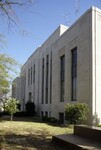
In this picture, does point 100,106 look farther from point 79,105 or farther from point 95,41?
point 95,41

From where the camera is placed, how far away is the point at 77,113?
24.3m

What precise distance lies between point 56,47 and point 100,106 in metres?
13.8

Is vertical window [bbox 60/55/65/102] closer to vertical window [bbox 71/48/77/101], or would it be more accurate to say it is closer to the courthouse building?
the courthouse building

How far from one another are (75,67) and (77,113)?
643cm

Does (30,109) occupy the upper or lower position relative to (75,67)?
lower

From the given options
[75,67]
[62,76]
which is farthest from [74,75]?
[62,76]

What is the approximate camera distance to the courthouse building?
24.6m

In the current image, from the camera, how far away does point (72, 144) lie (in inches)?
463

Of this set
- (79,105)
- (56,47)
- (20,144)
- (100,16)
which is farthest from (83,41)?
(20,144)

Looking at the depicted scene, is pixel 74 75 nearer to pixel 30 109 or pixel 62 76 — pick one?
pixel 62 76

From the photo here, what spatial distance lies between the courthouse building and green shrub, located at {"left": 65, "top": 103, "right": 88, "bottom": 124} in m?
0.64

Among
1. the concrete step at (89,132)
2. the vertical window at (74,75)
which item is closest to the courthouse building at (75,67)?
the vertical window at (74,75)

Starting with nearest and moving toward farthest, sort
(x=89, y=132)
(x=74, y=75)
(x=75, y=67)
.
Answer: (x=89, y=132)
(x=75, y=67)
(x=74, y=75)

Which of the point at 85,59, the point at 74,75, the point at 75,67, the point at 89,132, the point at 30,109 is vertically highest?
the point at 85,59
